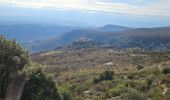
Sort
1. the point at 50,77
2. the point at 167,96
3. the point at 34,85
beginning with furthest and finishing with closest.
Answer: the point at 50,77 → the point at 34,85 → the point at 167,96

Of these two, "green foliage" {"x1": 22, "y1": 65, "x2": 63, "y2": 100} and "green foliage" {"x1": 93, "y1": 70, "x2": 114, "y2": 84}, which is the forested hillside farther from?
"green foliage" {"x1": 93, "y1": 70, "x2": 114, "y2": 84}

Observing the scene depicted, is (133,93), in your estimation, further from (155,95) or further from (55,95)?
(55,95)

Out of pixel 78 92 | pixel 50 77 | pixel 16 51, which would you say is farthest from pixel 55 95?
pixel 78 92

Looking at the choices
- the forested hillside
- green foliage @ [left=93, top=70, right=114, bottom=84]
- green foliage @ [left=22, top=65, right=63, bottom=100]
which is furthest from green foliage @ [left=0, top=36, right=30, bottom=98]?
green foliage @ [left=93, top=70, right=114, bottom=84]

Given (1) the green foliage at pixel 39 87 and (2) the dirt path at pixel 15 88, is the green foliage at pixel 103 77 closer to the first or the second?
(1) the green foliage at pixel 39 87

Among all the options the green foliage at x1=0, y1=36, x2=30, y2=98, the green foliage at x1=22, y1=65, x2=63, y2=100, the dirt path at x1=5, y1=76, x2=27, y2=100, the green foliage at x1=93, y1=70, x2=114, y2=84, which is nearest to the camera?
the dirt path at x1=5, y1=76, x2=27, y2=100

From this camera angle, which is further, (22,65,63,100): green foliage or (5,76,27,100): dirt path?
(22,65,63,100): green foliage
